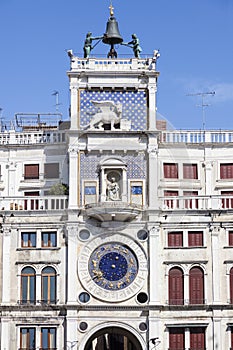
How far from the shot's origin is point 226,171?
65.6 meters

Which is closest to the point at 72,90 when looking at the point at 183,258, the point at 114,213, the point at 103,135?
the point at 103,135

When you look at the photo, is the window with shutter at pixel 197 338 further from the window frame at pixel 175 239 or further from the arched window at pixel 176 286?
the window frame at pixel 175 239

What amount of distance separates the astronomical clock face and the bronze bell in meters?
13.5

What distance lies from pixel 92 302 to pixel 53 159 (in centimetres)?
1037

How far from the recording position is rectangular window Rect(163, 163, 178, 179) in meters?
65.1

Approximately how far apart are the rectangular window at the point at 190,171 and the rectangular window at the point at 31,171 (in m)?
9.70

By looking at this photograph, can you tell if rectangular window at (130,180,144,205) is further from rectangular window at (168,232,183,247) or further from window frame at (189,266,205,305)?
window frame at (189,266,205,305)

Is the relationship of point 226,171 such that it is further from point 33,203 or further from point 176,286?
point 33,203

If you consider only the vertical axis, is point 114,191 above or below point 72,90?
below

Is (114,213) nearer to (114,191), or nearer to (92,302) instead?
(114,191)

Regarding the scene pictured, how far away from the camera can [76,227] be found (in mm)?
61188

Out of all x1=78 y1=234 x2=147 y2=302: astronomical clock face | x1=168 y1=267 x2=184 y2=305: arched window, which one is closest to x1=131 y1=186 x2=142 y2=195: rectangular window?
x1=78 y1=234 x2=147 y2=302: astronomical clock face

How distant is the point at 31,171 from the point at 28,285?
27.5 ft

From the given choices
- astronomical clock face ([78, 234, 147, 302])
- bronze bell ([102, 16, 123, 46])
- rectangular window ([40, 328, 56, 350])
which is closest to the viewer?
rectangular window ([40, 328, 56, 350])
